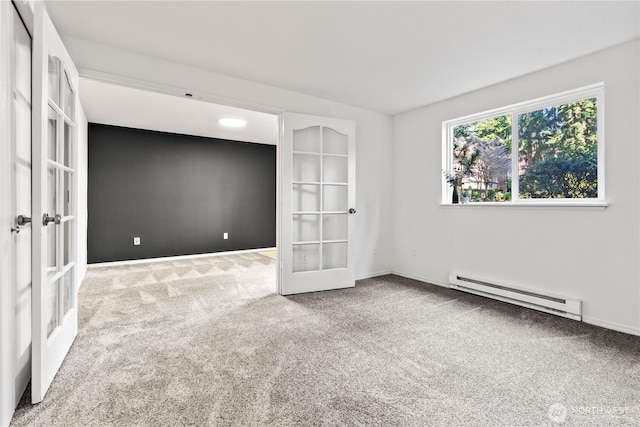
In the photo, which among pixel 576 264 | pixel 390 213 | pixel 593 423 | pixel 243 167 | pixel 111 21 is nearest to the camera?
pixel 593 423

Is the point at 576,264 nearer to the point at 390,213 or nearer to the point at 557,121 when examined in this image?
the point at 557,121

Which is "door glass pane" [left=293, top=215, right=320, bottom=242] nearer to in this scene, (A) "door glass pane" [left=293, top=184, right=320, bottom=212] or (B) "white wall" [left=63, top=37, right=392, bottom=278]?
(A) "door glass pane" [left=293, top=184, right=320, bottom=212]

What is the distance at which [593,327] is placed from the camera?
2.55 metres

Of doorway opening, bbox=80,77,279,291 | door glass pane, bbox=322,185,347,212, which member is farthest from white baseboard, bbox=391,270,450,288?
doorway opening, bbox=80,77,279,291

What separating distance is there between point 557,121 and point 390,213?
2126 mm

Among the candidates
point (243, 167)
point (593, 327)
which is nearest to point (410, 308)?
point (593, 327)

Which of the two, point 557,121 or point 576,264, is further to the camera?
point 557,121

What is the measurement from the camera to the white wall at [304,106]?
8.43 ft

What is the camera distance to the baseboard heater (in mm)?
2722

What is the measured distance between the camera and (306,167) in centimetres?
364

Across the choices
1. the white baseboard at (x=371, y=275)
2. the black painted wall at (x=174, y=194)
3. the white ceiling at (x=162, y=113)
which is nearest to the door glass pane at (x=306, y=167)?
the white ceiling at (x=162, y=113)

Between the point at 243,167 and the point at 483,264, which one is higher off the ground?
the point at 243,167

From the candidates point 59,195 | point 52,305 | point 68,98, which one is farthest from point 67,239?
point 68,98

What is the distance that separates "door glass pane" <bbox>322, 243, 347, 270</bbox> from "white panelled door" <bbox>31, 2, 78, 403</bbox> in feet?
7.75
